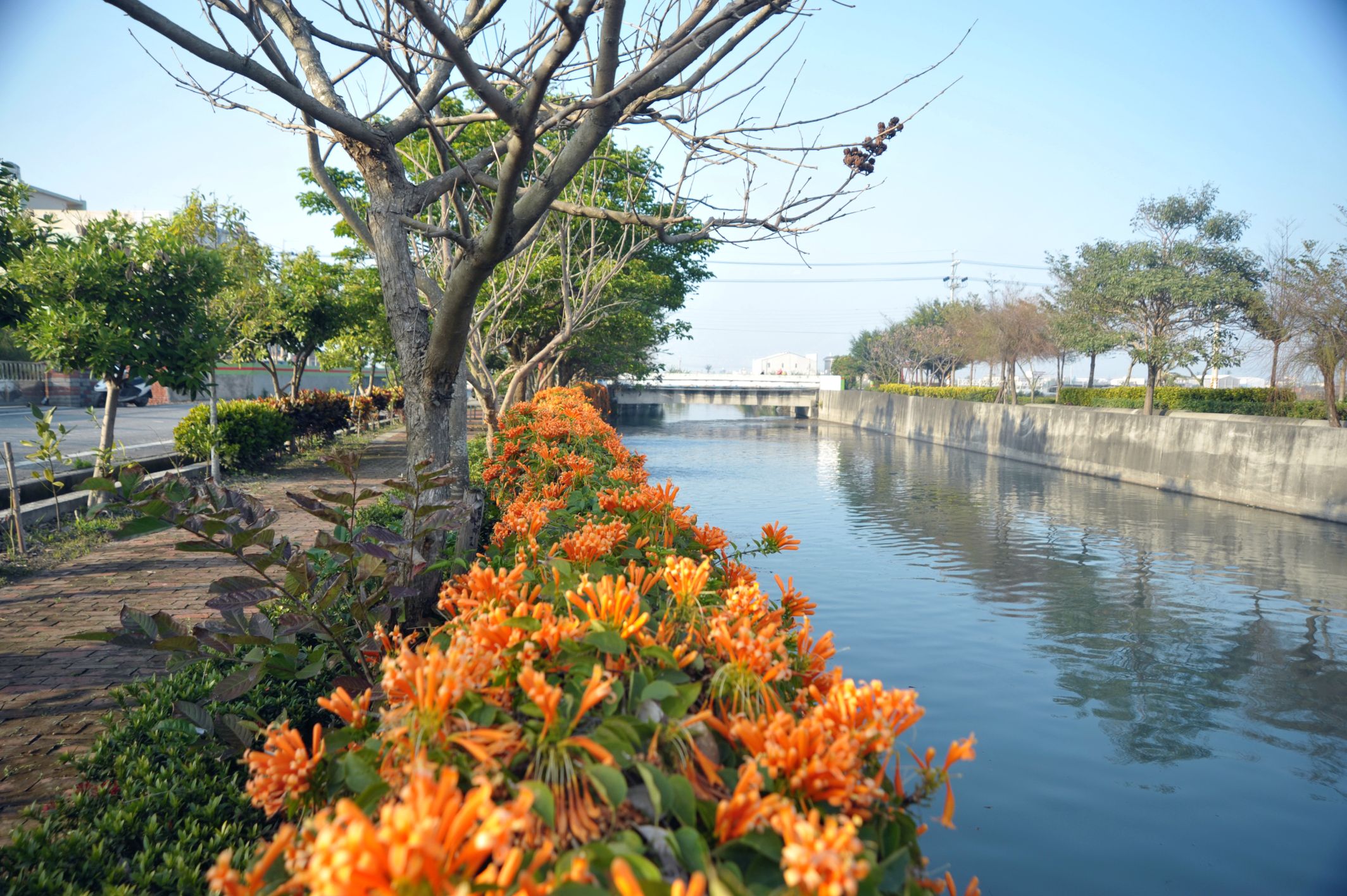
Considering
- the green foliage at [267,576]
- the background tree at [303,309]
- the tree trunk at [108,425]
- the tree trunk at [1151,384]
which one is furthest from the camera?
the tree trunk at [1151,384]

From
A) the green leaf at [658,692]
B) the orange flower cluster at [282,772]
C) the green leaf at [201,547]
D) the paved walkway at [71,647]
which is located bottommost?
the paved walkway at [71,647]

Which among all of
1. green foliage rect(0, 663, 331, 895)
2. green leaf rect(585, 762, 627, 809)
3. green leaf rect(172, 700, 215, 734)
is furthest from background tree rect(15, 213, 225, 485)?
green leaf rect(585, 762, 627, 809)

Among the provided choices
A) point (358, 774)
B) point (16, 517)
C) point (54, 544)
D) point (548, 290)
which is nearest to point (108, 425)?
point (54, 544)

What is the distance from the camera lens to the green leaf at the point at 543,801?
1.13m

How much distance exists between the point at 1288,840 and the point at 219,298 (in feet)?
57.7

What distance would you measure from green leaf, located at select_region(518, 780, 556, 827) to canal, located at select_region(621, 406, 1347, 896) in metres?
3.33

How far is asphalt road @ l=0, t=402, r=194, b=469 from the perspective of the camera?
1524 cm

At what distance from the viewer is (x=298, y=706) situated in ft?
11.8

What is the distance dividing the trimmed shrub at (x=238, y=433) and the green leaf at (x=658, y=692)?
42.5 ft

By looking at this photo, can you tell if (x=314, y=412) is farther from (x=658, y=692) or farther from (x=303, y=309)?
(x=658, y=692)

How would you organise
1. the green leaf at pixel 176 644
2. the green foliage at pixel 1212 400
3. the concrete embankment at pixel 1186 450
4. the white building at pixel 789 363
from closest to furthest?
the green leaf at pixel 176 644, the concrete embankment at pixel 1186 450, the green foliage at pixel 1212 400, the white building at pixel 789 363

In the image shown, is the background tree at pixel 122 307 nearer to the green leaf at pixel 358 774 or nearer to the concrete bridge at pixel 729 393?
the green leaf at pixel 358 774

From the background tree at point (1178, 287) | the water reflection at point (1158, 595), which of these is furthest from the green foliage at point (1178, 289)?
the water reflection at point (1158, 595)

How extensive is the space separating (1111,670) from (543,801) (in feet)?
20.9
